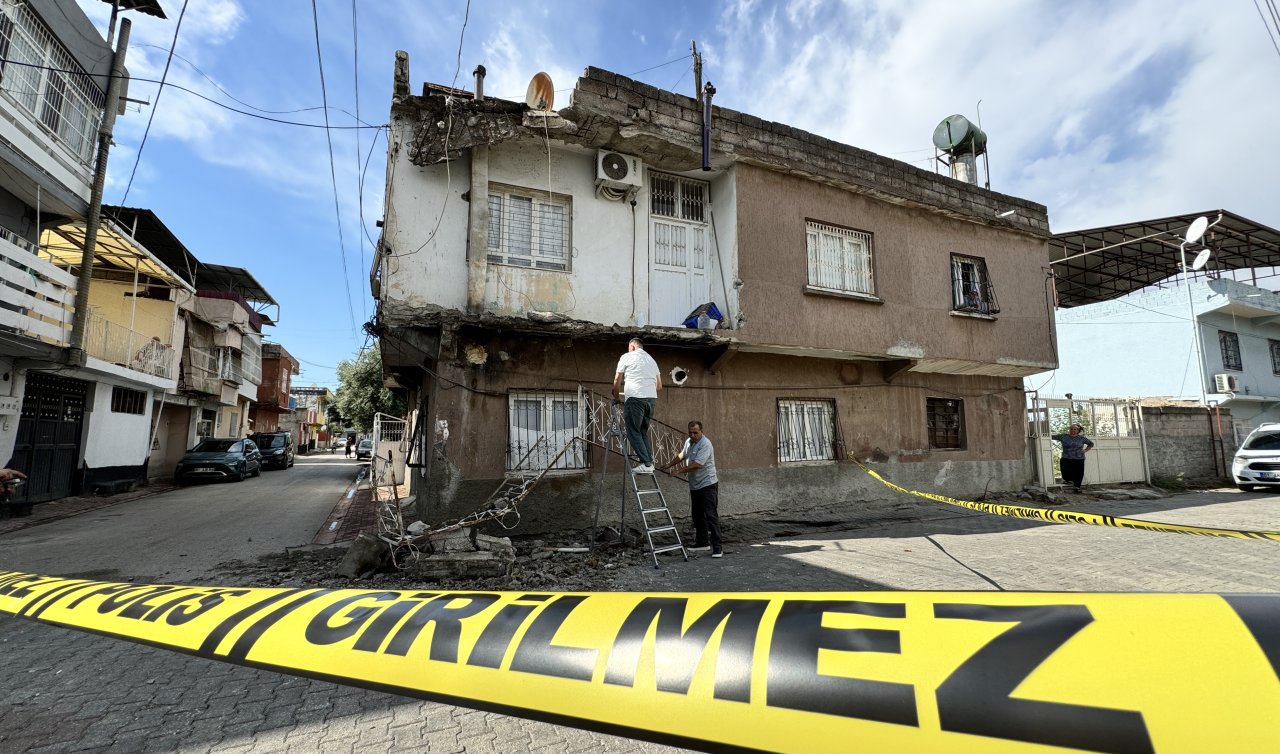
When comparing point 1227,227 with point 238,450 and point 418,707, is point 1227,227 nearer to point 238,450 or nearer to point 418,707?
point 418,707

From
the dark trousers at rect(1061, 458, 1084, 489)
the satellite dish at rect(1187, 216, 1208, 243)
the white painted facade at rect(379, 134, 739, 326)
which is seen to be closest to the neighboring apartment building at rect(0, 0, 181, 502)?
the white painted facade at rect(379, 134, 739, 326)

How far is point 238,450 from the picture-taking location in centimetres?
1886

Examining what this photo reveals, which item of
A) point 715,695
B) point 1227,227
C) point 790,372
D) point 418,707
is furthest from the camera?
point 1227,227

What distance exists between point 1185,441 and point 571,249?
18570mm

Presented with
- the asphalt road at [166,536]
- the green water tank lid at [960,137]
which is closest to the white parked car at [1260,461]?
the green water tank lid at [960,137]

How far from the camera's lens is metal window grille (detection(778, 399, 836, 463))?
9.38 m

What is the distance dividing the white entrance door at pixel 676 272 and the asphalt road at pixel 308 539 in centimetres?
365

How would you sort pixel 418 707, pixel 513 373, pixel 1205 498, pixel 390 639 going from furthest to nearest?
1. pixel 1205 498
2. pixel 513 373
3. pixel 418 707
4. pixel 390 639

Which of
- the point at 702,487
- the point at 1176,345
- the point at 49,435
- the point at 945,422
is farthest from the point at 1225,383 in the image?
the point at 49,435

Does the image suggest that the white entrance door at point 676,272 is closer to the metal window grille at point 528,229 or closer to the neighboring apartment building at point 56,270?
the metal window grille at point 528,229

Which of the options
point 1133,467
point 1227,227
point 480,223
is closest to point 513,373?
point 480,223

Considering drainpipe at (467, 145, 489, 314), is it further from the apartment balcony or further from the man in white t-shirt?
the apartment balcony

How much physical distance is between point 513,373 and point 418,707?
16.1 feet

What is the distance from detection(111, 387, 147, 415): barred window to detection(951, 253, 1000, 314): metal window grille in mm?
21220
